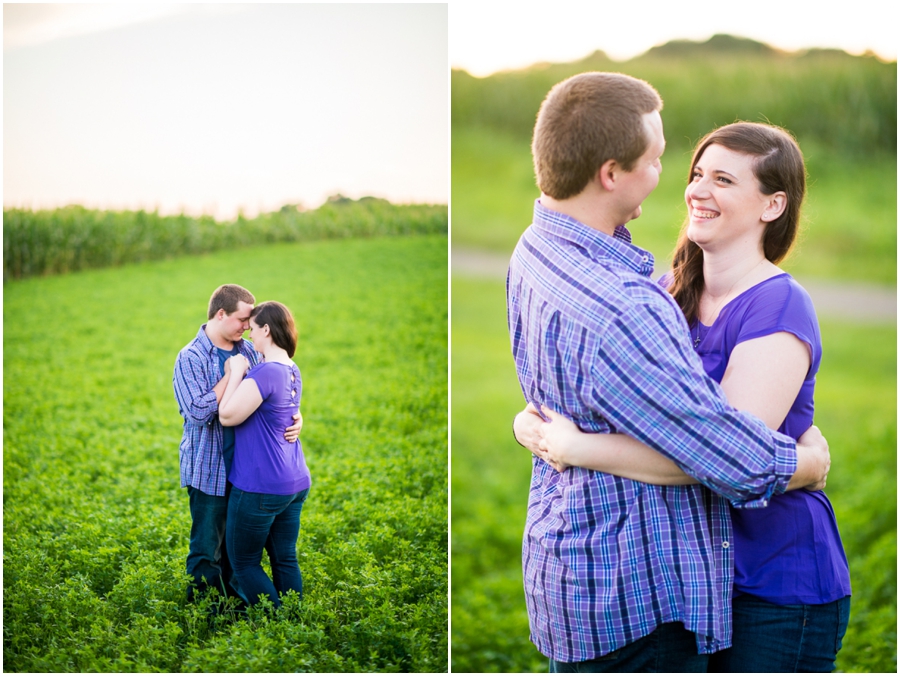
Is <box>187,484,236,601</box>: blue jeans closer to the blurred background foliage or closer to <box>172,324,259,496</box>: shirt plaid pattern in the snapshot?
<box>172,324,259,496</box>: shirt plaid pattern

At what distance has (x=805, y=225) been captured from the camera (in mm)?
2119

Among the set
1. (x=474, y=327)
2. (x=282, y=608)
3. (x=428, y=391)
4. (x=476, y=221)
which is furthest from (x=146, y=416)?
(x=476, y=221)

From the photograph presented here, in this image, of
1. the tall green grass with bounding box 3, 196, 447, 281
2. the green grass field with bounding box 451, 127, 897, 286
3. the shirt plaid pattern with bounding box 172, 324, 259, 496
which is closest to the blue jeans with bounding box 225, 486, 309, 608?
the shirt plaid pattern with bounding box 172, 324, 259, 496

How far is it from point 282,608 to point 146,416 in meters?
2.45

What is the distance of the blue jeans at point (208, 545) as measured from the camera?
2.64 meters

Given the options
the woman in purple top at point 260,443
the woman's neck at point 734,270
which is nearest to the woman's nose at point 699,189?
the woman's neck at point 734,270

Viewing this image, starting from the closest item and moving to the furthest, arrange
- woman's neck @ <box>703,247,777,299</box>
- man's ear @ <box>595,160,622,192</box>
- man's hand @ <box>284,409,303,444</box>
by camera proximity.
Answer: man's ear @ <box>595,160,622,192</box>
woman's neck @ <box>703,247,777,299</box>
man's hand @ <box>284,409,303,444</box>

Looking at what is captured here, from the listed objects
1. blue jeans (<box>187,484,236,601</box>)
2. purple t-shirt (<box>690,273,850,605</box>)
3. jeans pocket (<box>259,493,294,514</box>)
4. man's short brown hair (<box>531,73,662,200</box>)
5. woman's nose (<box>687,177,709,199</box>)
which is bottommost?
blue jeans (<box>187,484,236,601</box>)

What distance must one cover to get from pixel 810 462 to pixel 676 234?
23.6 feet

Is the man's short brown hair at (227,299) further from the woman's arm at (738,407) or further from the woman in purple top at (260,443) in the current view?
the woman's arm at (738,407)

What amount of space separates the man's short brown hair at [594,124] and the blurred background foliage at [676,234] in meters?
2.98

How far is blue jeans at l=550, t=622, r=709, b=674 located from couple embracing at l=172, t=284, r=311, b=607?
122 centimetres

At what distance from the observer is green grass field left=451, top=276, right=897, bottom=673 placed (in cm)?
395

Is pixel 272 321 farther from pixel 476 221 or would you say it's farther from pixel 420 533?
pixel 476 221
